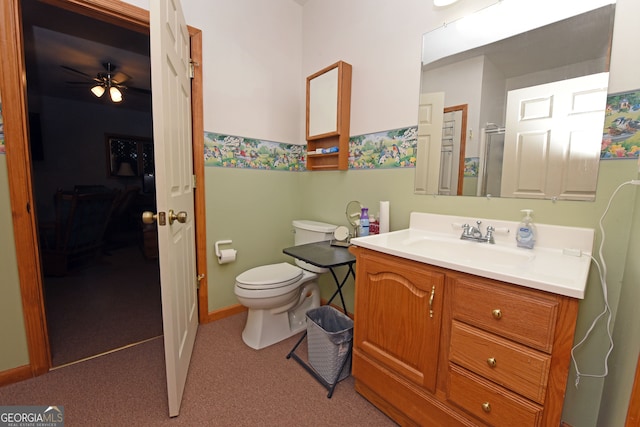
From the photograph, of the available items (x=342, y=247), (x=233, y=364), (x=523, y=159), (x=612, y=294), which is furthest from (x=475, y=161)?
(x=233, y=364)

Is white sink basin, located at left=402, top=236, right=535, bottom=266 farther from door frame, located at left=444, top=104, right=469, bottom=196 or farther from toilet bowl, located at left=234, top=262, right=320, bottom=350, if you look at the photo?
toilet bowl, located at left=234, top=262, right=320, bottom=350

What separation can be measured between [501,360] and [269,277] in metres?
1.32

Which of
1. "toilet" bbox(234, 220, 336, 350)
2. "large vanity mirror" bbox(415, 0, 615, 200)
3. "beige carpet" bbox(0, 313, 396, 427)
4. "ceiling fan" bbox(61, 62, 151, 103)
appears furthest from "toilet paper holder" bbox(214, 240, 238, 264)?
"ceiling fan" bbox(61, 62, 151, 103)

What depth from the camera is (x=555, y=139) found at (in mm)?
1195

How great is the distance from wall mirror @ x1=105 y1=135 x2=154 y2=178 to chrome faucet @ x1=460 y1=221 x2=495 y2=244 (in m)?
5.85

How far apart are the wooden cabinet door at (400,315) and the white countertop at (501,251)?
0.07m

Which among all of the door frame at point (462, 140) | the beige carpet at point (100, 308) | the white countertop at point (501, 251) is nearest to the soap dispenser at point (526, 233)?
the white countertop at point (501, 251)

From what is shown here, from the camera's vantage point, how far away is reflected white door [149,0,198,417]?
112 cm

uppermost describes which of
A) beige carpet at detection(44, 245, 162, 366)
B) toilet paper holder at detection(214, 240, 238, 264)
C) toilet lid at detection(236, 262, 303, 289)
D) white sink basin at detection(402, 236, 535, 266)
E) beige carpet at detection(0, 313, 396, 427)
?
white sink basin at detection(402, 236, 535, 266)

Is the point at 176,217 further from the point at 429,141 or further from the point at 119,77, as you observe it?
the point at 119,77

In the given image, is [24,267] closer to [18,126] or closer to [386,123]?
[18,126]

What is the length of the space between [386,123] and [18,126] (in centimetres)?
199

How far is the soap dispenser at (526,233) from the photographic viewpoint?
1.21m

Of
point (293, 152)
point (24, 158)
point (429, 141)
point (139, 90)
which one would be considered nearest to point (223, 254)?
point (293, 152)
